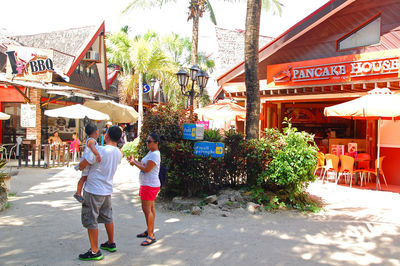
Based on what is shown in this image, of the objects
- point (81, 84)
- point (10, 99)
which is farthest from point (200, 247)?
point (81, 84)

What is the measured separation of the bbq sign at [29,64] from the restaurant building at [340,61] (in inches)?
325

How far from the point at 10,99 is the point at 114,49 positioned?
7.32 meters

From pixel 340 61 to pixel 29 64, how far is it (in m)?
13.1

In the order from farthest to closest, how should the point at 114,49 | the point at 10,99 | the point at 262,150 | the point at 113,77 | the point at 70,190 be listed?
the point at 113,77
the point at 114,49
the point at 10,99
the point at 70,190
the point at 262,150

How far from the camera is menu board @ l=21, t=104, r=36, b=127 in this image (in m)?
14.6

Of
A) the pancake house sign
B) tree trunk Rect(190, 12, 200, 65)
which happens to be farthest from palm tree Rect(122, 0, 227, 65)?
the pancake house sign

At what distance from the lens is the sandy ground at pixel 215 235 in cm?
425

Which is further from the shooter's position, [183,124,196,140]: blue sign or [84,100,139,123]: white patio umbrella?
[84,100,139,123]: white patio umbrella

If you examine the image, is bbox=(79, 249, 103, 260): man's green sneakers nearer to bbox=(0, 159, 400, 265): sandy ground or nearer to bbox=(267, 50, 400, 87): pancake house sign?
bbox=(0, 159, 400, 265): sandy ground

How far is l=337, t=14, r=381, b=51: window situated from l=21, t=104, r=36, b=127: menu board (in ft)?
41.1

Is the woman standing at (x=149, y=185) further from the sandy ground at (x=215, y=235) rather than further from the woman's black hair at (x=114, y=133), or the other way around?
the woman's black hair at (x=114, y=133)

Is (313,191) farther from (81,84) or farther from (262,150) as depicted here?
(81,84)

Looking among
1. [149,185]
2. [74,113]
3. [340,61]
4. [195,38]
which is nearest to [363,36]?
[340,61]

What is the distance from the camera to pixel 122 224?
Answer: 5.81 meters
